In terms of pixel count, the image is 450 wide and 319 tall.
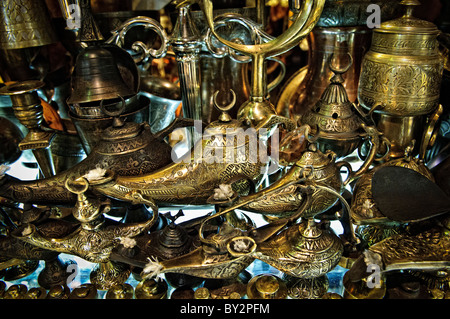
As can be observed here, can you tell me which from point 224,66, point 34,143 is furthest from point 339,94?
point 34,143

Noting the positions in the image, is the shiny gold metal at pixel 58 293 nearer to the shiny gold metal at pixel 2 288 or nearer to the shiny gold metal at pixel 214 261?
the shiny gold metal at pixel 2 288

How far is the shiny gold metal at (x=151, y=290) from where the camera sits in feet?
2.57

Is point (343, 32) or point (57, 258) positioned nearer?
point (57, 258)

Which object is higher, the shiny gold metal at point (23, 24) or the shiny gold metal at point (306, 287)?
the shiny gold metal at point (23, 24)

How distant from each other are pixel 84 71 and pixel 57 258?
1.69 ft

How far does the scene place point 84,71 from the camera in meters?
1.03

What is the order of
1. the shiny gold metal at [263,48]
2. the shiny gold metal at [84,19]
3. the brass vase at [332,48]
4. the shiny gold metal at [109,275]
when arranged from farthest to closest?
the brass vase at [332,48] < the shiny gold metal at [84,19] < the shiny gold metal at [263,48] < the shiny gold metal at [109,275]

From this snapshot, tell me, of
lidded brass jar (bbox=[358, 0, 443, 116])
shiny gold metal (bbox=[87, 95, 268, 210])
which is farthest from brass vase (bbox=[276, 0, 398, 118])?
shiny gold metal (bbox=[87, 95, 268, 210])

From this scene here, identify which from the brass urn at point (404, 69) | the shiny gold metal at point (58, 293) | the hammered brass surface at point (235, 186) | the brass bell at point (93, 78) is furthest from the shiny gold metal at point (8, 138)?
the brass urn at point (404, 69)

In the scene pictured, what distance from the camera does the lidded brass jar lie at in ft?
3.14

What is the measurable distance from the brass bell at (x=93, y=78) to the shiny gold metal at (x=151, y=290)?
0.53 m

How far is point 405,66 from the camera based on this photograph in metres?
0.97

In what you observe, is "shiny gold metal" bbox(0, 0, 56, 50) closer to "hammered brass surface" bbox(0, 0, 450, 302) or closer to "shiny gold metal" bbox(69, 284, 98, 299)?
"hammered brass surface" bbox(0, 0, 450, 302)
